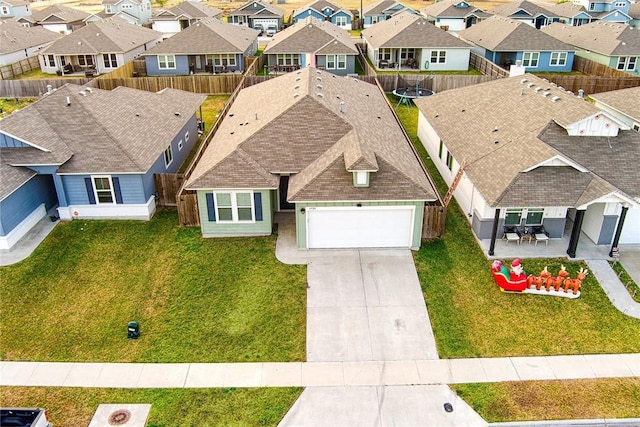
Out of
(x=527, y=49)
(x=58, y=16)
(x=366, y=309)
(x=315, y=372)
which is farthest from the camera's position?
(x=58, y=16)

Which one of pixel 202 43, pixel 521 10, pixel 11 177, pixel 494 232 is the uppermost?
pixel 521 10

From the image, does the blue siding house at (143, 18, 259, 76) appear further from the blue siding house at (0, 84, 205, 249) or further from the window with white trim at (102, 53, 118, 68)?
the blue siding house at (0, 84, 205, 249)

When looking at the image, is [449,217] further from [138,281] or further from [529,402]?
[138,281]

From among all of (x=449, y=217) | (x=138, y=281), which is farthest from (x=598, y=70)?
(x=138, y=281)

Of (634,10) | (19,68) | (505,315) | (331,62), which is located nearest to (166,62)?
(19,68)

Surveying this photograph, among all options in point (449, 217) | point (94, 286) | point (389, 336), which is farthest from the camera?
point (449, 217)

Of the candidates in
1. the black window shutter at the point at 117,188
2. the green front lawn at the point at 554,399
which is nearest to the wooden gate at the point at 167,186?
the black window shutter at the point at 117,188

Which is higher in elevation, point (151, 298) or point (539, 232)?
point (539, 232)

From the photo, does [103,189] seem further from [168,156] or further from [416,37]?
[416,37]
